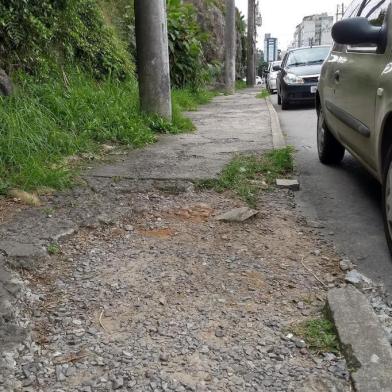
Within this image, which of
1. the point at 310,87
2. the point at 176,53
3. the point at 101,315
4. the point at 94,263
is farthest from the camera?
the point at 176,53

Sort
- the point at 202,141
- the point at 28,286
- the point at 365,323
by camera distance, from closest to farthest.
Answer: the point at 365,323 → the point at 28,286 → the point at 202,141

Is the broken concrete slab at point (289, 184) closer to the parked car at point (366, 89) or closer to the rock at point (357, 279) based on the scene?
the parked car at point (366, 89)

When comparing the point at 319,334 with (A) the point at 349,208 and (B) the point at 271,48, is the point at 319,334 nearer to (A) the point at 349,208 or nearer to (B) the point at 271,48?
(A) the point at 349,208

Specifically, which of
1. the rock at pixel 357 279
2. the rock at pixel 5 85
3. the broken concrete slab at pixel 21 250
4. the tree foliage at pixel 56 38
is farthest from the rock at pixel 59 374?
the tree foliage at pixel 56 38

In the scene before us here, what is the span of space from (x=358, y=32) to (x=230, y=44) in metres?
16.6

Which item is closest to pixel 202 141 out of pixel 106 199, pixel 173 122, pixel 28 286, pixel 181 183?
pixel 173 122

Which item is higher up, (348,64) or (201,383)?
(348,64)

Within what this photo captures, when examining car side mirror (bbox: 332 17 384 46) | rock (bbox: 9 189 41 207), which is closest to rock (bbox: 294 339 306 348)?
car side mirror (bbox: 332 17 384 46)

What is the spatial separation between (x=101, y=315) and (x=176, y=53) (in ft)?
36.8

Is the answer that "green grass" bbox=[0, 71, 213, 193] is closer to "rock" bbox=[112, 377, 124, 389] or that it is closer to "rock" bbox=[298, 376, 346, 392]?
"rock" bbox=[112, 377, 124, 389]

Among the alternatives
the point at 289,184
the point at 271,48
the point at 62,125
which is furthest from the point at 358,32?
the point at 271,48

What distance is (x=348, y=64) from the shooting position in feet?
12.9

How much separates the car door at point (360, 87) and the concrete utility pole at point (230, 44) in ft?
48.9

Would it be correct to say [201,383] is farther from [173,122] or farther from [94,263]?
[173,122]
